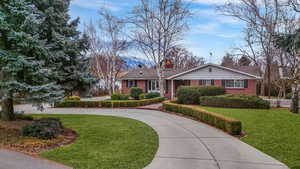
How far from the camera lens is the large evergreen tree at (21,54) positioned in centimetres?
642

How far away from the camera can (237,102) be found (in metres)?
16.1

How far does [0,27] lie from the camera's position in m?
6.34

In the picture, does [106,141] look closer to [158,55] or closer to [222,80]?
[158,55]

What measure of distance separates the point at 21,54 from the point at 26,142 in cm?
292

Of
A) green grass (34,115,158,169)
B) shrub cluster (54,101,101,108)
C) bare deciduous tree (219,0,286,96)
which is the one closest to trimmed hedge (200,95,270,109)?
bare deciduous tree (219,0,286,96)

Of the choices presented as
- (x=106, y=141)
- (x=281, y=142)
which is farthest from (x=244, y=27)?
(x=106, y=141)

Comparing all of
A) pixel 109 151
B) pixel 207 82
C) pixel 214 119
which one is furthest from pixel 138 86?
pixel 109 151

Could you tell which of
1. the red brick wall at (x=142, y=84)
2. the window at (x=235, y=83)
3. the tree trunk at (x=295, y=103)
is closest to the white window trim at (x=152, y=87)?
the red brick wall at (x=142, y=84)

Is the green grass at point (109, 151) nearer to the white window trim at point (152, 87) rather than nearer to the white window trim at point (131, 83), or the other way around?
the white window trim at point (152, 87)

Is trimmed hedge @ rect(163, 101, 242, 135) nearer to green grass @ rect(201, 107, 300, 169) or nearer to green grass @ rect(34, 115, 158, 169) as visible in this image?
green grass @ rect(201, 107, 300, 169)

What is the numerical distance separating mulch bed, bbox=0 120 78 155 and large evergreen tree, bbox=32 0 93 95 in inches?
96.8

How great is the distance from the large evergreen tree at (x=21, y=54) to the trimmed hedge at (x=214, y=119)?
21.3ft

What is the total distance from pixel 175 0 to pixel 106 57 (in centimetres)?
1321

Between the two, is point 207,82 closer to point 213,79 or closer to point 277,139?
point 213,79
